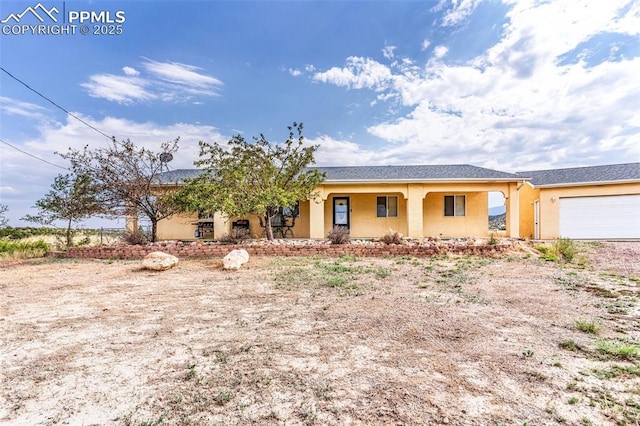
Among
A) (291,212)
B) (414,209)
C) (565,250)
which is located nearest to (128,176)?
(291,212)

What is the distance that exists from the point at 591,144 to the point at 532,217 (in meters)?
7.13

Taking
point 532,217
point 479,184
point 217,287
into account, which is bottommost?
point 217,287

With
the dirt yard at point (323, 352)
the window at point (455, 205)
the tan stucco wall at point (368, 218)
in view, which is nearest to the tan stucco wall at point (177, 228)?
the tan stucco wall at point (368, 218)

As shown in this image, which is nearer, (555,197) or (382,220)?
(555,197)

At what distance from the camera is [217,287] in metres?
6.14

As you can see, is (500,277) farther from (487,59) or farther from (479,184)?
(487,59)

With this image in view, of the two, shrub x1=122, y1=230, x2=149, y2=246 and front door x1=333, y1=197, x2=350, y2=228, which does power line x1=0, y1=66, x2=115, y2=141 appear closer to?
shrub x1=122, y1=230, x2=149, y2=246

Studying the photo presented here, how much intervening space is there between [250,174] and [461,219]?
34.6 feet

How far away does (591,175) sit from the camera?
15.0 meters

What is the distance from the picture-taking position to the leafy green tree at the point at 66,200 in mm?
11070

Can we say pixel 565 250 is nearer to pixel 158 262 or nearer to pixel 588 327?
pixel 588 327

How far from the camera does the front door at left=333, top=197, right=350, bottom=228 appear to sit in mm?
15570

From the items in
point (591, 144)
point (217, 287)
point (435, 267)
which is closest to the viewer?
point (217, 287)

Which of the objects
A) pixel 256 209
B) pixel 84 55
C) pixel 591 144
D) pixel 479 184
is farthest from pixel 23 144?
pixel 591 144
